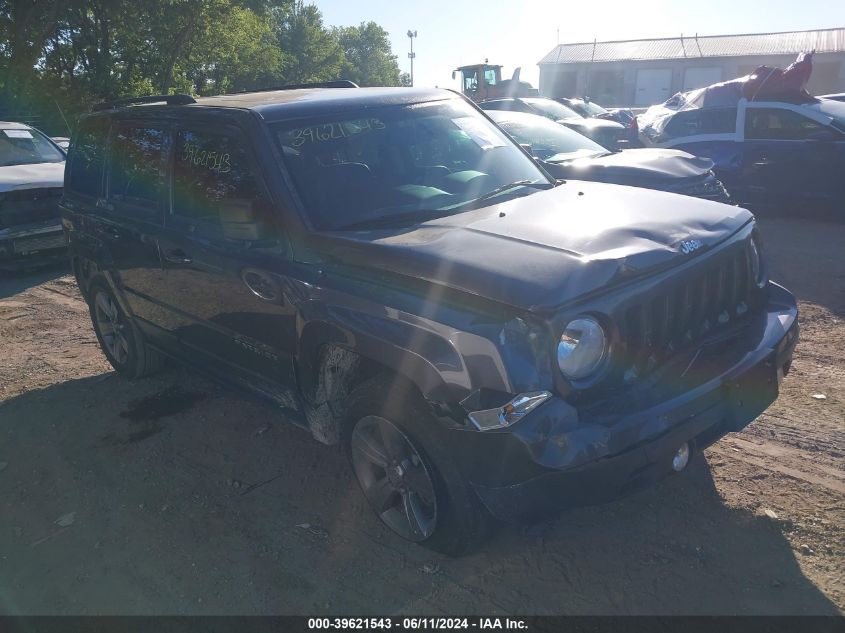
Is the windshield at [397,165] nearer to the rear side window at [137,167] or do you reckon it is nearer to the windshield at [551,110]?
the rear side window at [137,167]

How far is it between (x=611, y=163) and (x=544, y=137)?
120 centimetres

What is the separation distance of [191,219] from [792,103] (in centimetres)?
863

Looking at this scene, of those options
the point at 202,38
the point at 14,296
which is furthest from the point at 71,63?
the point at 14,296

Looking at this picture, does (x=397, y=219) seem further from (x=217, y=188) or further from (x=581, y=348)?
(x=581, y=348)

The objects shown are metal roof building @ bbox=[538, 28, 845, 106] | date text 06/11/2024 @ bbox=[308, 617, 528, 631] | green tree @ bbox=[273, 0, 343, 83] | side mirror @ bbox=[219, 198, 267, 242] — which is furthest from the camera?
green tree @ bbox=[273, 0, 343, 83]

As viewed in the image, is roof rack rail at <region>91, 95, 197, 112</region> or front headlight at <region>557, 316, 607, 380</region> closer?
front headlight at <region>557, 316, 607, 380</region>

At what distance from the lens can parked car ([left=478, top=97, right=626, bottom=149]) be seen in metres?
12.3

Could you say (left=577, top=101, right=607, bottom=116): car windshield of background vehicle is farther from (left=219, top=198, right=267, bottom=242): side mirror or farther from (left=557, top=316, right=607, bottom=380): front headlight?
(left=557, top=316, right=607, bottom=380): front headlight

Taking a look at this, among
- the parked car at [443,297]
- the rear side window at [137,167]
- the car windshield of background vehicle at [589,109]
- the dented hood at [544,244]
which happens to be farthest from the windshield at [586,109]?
the dented hood at [544,244]

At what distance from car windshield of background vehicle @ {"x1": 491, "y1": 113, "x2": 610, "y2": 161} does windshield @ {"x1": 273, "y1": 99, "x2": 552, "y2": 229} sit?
13.7ft

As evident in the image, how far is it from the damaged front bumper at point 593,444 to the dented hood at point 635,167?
4.86m

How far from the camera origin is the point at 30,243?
867 cm

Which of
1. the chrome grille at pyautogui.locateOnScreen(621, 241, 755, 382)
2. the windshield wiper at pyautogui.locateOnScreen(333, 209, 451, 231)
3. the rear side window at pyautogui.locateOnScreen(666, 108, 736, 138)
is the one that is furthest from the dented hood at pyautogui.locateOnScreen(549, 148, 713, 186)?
the windshield wiper at pyautogui.locateOnScreen(333, 209, 451, 231)

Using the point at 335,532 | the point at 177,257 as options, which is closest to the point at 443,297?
the point at 335,532
